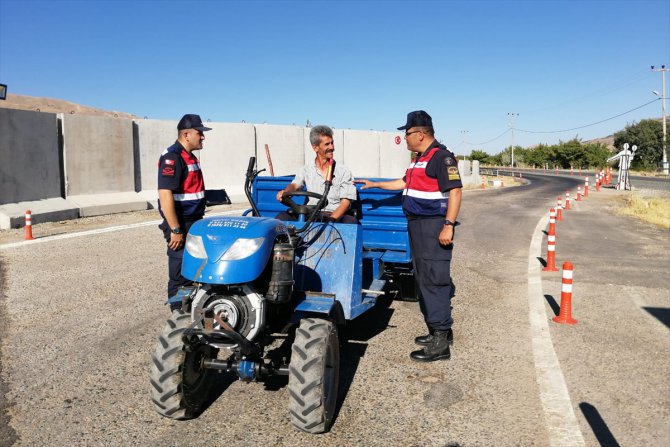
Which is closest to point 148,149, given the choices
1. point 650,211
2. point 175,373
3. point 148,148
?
point 148,148

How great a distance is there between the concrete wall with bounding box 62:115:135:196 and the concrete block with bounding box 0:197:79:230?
931mm

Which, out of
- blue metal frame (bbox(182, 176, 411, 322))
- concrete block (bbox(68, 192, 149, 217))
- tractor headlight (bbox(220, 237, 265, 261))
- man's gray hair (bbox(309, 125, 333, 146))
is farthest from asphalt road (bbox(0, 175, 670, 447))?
concrete block (bbox(68, 192, 149, 217))

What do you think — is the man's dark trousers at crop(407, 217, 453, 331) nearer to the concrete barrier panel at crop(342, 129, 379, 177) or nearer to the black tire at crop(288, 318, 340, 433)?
the black tire at crop(288, 318, 340, 433)

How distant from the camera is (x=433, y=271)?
473cm

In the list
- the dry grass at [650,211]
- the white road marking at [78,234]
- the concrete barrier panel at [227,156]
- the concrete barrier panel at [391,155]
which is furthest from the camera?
the concrete barrier panel at [391,155]

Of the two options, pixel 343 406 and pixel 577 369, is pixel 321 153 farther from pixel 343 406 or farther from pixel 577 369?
pixel 577 369

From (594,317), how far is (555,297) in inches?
37.6

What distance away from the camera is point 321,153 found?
534 centimetres

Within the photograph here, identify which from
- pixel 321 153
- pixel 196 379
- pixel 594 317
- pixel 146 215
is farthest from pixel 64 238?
pixel 594 317

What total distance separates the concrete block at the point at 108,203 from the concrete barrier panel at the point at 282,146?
707 centimetres

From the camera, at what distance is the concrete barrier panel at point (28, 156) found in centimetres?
1391

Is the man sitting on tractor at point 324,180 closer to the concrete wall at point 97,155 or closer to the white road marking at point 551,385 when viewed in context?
the white road marking at point 551,385

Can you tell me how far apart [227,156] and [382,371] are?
18361 millimetres

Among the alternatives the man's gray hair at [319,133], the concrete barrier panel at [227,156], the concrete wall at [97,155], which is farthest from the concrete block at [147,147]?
the man's gray hair at [319,133]
